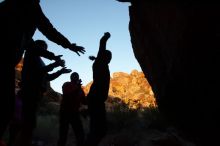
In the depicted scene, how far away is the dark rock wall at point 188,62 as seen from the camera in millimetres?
4848

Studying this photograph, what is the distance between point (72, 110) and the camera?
7.74 meters

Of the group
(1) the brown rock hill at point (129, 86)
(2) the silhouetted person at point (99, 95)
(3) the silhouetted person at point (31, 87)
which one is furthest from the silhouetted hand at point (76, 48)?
(1) the brown rock hill at point (129, 86)

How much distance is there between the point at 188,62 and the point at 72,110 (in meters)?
3.35

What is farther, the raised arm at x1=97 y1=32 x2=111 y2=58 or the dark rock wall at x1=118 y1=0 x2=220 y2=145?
the raised arm at x1=97 y1=32 x2=111 y2=58

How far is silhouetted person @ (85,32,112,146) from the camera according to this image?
643 cm

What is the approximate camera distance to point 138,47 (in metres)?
7.20

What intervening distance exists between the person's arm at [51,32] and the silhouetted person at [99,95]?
7.99 ft

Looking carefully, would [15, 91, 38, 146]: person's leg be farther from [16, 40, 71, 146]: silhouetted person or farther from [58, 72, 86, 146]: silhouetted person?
[58, 72, 86, 146]: silhouetted person

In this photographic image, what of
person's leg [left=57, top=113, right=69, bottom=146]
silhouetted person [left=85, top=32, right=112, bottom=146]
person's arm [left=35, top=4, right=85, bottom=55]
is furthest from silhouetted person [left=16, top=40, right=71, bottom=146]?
person's leg [left=57, top=113, right=69, bottom=146]

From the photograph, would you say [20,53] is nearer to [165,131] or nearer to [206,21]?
[206,21]

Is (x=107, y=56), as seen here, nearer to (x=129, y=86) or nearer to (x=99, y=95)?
(x=99, y=95)

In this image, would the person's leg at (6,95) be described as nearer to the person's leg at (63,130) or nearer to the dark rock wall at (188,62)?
the dark rock wall at (188,62)

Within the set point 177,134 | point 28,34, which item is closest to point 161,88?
point 28,34

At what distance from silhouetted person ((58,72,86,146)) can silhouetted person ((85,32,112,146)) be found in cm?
109
